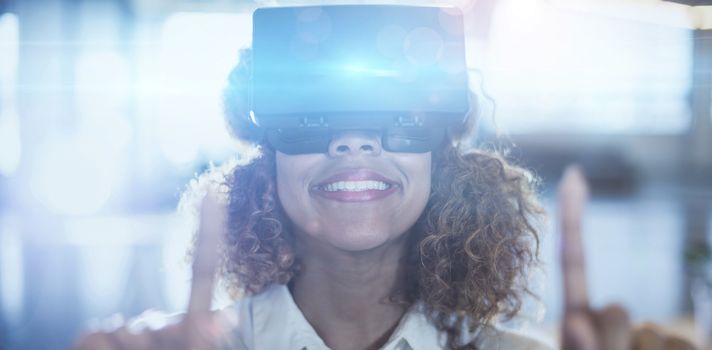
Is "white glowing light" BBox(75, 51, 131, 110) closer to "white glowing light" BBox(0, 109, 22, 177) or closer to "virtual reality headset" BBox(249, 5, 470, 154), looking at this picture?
"white glowing light" BBox(0, 109, 22, 177)

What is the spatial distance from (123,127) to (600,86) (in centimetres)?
90

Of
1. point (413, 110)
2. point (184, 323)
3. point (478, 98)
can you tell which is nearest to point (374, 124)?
point (413, 110)

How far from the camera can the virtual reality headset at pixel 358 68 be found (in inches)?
29.9

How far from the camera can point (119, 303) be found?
96 centimetres

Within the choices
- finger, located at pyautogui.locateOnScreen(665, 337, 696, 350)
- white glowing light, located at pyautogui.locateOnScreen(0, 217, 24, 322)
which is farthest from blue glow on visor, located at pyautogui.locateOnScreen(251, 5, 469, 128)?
white glowing light, located at pyautogui.locateOnScreen(0, 217, 24, 322)

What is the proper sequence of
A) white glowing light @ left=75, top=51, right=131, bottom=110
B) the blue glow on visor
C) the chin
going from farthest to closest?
1. white glowing light @ left=75, top=51, right=131, bottom=110
2. the chin
3. the blue glow on visor

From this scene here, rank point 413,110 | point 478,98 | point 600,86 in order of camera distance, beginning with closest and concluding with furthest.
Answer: point 413,110
point 478,98
point 600,86

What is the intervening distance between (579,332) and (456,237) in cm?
20

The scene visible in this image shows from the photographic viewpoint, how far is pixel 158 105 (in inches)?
37.8

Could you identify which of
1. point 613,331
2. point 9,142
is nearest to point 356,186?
point 613,331

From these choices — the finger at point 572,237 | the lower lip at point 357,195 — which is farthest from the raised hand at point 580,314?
the lower lip at point 357,195

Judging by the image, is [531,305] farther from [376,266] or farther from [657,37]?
[657,37]

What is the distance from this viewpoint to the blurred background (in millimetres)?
931

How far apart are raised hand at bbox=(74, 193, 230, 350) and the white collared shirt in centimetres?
7
